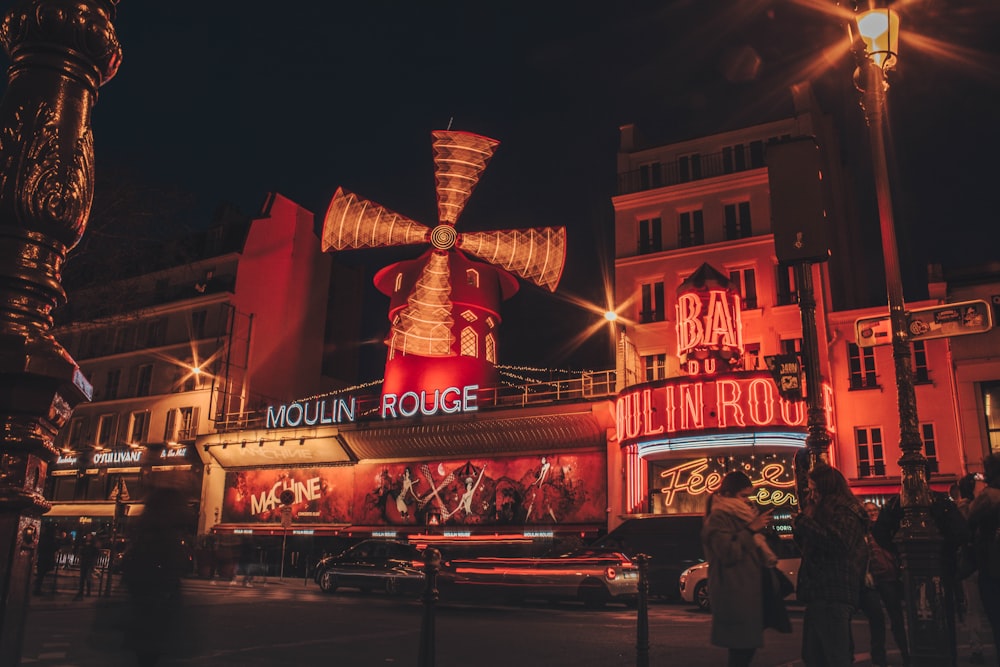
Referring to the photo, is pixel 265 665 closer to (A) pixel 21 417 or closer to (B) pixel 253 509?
(A) pixel 21 417

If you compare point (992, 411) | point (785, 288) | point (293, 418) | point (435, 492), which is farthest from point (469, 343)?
point (992, 411)

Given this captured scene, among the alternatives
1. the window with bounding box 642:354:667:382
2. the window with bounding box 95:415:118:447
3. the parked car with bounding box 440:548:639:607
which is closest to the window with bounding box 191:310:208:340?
the window with bounding box 95:415:118:447

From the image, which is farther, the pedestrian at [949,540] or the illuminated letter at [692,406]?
the illuminated letter at [692,406]

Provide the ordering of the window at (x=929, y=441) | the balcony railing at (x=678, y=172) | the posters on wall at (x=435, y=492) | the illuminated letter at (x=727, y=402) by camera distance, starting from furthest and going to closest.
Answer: the balcony railing at (x=678, y=172), the posters on wall at (x=435, y=492), the window at (x=929, y=441), the illuminated letter at (x=727, y=402)

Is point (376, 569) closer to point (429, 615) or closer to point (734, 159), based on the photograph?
point (429, 615)

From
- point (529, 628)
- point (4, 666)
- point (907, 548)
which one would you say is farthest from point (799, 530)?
point (529, 628)

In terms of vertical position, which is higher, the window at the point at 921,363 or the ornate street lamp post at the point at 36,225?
the window at the point at 921,363

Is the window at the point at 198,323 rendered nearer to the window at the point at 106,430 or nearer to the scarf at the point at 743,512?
the window at the point at 106,430

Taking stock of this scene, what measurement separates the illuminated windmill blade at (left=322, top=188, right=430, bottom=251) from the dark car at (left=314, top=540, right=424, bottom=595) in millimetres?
13784

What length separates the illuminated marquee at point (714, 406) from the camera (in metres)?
18.8

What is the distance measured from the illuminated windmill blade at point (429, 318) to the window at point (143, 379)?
14032mm

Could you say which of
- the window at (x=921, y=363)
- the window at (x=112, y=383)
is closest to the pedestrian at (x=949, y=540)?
the window at (x=921, y=363)

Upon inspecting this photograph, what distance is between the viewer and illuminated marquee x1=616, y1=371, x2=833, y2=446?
18797 mm

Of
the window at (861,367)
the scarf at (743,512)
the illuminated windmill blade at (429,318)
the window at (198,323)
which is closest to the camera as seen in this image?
the scarf at (743,512)
